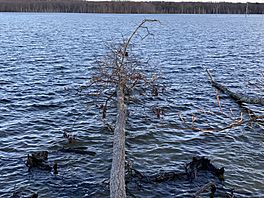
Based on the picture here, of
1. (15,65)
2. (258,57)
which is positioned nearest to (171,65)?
(258,57)

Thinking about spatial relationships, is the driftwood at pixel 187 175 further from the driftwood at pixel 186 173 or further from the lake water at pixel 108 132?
the lake water at pixel 108 132

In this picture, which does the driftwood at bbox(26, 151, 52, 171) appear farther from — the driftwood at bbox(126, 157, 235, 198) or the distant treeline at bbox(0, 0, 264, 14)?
the distant treeline at bbox(0, 0, 264, 14)

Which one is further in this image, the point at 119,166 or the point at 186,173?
the point at 186,173

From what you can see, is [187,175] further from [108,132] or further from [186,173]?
[108,132]

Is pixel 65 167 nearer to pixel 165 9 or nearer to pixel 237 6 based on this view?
pixel 165 9

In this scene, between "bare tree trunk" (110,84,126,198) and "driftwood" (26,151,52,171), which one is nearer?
"bare tree trunk" (110,84,126,198)

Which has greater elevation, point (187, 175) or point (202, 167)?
point (202, 167)

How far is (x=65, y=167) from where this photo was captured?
44.1ft

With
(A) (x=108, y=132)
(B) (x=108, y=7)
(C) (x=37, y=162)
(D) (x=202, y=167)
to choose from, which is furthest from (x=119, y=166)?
(B) (x=108, y=7)

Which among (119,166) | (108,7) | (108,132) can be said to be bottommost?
(108,132)

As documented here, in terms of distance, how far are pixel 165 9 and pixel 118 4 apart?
24.1 metres

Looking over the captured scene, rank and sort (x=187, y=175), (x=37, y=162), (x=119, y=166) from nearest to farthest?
(x=119, y=166)
(x=187, y=175)
(x=37, y=162)

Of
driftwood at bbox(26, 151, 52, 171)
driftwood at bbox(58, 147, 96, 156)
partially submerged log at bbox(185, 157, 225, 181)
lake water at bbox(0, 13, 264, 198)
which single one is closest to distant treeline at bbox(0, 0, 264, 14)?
lake water at bbox(0, 13, 264, 198)

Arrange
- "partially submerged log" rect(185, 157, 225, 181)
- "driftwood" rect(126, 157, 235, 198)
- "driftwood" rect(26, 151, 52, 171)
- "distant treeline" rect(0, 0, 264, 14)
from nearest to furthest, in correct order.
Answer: "driftwood" rect(126, 157, 235, 198) → "partially submerged log" rect(185, 157, 225, 181) → "driftwood" rect(26, 151, 52, 171) → "distant treeline" rect(0, 0, 264, 14)
